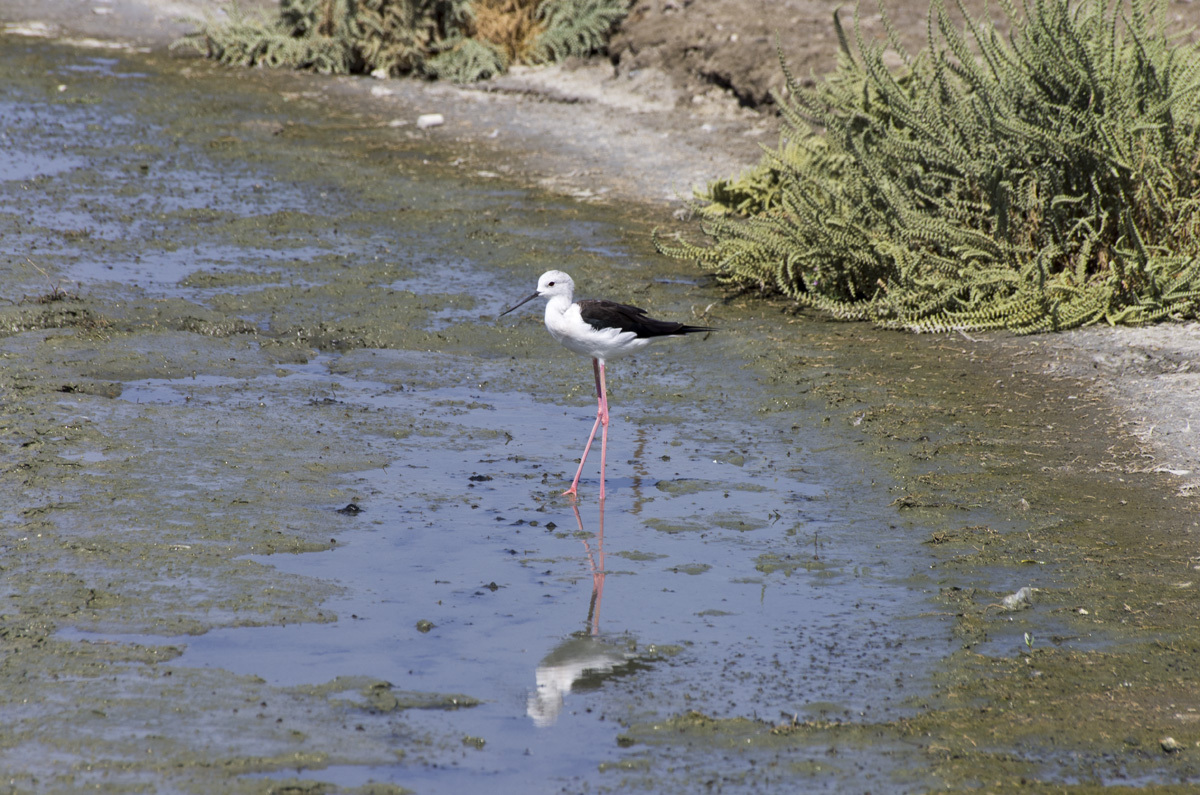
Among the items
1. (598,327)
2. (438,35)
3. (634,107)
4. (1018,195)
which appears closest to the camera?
(598,327)

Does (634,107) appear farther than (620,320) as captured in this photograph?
Yes

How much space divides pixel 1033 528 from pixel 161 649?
3356 mm

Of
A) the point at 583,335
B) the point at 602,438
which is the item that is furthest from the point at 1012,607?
the point at 583,335

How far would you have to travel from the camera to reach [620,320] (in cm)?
579

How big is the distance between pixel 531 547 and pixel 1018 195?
167 inches

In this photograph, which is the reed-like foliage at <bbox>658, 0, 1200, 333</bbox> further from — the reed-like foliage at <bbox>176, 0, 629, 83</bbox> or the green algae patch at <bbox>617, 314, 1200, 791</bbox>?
the reed-like foliage at <bbox>176, 0, 629, 83</bbox>

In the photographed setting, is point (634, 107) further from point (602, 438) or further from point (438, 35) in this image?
point (602, 438)

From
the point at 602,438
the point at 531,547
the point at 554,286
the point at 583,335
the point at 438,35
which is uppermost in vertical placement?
the point at 438,35

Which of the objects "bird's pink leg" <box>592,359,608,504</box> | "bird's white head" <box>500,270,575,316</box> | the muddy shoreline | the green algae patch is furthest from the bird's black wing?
the muddy shoreline

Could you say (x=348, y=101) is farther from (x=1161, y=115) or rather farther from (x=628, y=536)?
(x=628, y=536)

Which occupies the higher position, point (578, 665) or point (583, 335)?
point (583, 335)

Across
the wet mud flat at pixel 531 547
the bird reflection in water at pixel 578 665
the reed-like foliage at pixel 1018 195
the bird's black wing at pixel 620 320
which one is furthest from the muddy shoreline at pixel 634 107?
the bird reflection in water at pixel 578 665

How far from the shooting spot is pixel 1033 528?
199 inches

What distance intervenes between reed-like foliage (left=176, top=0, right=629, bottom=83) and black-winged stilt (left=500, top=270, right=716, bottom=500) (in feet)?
30.9
